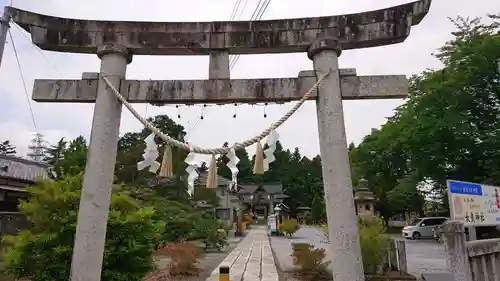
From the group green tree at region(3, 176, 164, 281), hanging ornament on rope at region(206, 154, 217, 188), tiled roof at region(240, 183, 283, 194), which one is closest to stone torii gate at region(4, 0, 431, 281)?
hanging ornament on rope at region(206, 154, 217, 188)

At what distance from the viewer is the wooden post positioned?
11.9 ft

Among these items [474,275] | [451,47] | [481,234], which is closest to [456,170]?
[481,234]

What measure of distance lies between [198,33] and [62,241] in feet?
15.8

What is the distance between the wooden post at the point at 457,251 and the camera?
11.9 ft

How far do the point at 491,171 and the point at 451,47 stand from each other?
8.33 m

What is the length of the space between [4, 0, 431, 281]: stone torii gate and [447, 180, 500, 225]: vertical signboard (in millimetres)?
2586

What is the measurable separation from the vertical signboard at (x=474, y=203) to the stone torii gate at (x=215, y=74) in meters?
2.59

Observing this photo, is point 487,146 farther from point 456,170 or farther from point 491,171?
point 456,170

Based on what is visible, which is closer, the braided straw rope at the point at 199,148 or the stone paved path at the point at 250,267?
the braided straw rope at the point at 199,148

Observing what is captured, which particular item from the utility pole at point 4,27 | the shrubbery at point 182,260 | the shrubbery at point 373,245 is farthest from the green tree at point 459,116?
the utility pole at point 4,27

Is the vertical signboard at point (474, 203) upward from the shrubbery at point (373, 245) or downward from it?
upward

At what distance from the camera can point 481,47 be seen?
1945cm

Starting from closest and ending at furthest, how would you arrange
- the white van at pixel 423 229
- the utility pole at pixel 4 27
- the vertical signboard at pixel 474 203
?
the vertical signboard at pixel 474 203, the utility pole at pixel 4 27, the white van at pixel 423 229

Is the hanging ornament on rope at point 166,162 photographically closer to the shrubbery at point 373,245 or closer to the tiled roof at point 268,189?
the shrubbery at point 373,245
